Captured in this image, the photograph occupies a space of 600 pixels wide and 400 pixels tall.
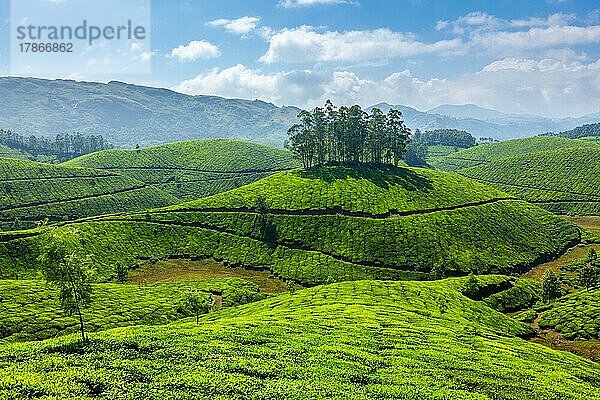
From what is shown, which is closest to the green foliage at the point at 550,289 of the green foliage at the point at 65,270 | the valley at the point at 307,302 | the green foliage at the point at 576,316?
the valley at the point at 307,302

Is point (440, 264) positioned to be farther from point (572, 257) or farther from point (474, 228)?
point (572, 257)

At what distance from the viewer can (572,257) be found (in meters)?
172

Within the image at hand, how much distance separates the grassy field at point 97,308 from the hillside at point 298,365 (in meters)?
41.1

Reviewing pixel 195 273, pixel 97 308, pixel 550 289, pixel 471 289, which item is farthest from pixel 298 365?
pixel 195 273

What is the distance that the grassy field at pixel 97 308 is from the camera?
3177 inches

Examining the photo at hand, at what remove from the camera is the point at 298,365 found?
3984 cm

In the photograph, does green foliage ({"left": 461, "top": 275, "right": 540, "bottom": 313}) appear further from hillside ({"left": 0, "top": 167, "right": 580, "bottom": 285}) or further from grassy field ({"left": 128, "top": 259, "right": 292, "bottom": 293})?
grassy field ({"left": 128, "top": 259, "right": 292, "bottom": 293})

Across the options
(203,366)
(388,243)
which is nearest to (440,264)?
(388,243)

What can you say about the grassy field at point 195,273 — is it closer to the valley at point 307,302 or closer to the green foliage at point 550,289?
the valley at point 307,302

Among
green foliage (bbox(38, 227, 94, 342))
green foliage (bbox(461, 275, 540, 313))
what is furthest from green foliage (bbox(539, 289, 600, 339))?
green foliage (bbox(38, 227, 94, 342))

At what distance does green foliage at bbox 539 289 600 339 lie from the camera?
86806 mm

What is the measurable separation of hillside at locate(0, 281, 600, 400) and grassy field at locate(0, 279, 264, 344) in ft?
135

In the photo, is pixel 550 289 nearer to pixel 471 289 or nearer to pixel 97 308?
pixel 471 289

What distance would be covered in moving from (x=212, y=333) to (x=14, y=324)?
56.5 meters
